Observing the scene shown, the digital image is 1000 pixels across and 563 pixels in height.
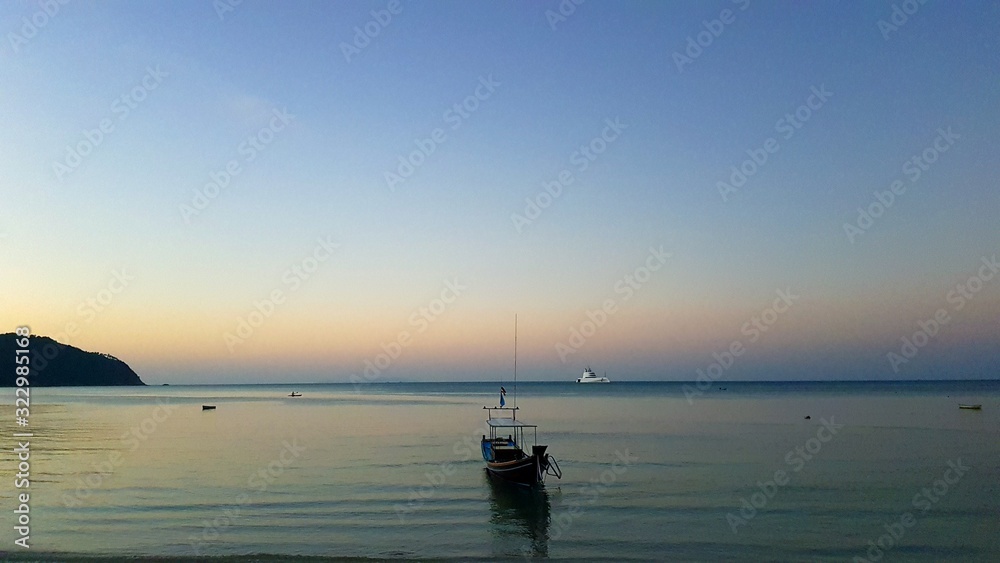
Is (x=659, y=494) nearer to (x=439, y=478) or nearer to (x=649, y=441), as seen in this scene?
(x=439, y=478)

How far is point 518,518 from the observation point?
25484 mm

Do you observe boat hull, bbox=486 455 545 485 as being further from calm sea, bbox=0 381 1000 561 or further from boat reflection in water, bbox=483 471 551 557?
calm sea, bbox=0 381 1000 561

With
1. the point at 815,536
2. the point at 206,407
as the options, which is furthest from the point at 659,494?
the point at 206,407

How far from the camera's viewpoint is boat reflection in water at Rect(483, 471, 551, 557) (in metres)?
21.4

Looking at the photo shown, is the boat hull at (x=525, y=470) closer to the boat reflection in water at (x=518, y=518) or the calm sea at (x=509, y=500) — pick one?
the boat reflection in water at (x=518, y=518)

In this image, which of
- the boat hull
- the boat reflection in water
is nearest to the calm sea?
the boat reflection in water

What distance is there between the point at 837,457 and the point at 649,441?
47.0 ft

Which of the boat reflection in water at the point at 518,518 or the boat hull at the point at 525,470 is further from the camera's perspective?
the boat hull at the point at 525,470

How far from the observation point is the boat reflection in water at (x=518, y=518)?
70.2 ft

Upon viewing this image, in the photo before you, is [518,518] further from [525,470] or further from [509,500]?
[525,470]

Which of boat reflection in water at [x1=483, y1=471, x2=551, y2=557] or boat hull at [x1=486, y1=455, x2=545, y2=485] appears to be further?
boat hull at [x1=486, y1=455, x2=545, y2=485]

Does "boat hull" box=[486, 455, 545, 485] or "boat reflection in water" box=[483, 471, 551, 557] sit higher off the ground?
"boat hull" box=[486, 455, 545, 485]

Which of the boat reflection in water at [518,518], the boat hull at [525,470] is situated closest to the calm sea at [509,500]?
the boat reflection in water at [518,518]

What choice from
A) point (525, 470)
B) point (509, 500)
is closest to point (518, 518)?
point (509, 500)
